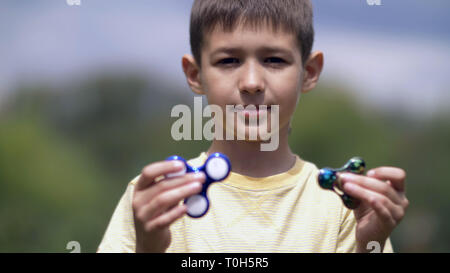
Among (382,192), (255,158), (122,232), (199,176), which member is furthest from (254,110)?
(122,232)

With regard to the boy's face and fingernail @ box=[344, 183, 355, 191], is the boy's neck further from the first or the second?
fingernail @ box=[344, 183, 355, 191]

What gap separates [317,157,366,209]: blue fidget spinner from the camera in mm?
1201

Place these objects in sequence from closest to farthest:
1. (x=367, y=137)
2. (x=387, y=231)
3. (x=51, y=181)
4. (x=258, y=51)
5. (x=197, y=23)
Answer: (x=387, y=231) → (x=258, y=51) → (x=197, y=23) → (x=51, y=181) → (x=367, y=137)

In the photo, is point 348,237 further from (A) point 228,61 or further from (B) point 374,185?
(A) point 228,61

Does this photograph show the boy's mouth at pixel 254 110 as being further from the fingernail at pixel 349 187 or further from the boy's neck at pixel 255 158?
the fingernail at pixel 349 187

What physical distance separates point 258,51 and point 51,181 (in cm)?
884

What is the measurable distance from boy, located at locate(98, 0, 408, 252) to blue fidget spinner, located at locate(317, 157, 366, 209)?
0.07m

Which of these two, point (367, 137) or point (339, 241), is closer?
point (339, 241)

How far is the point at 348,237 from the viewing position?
1402 millimetres

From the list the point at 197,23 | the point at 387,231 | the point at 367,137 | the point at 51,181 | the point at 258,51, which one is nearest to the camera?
the point at 387,231

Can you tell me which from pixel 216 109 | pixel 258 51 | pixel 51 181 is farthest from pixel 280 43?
pixel 51 181

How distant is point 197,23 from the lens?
1495 mm

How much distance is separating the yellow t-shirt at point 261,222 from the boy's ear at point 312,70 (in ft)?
0.94
